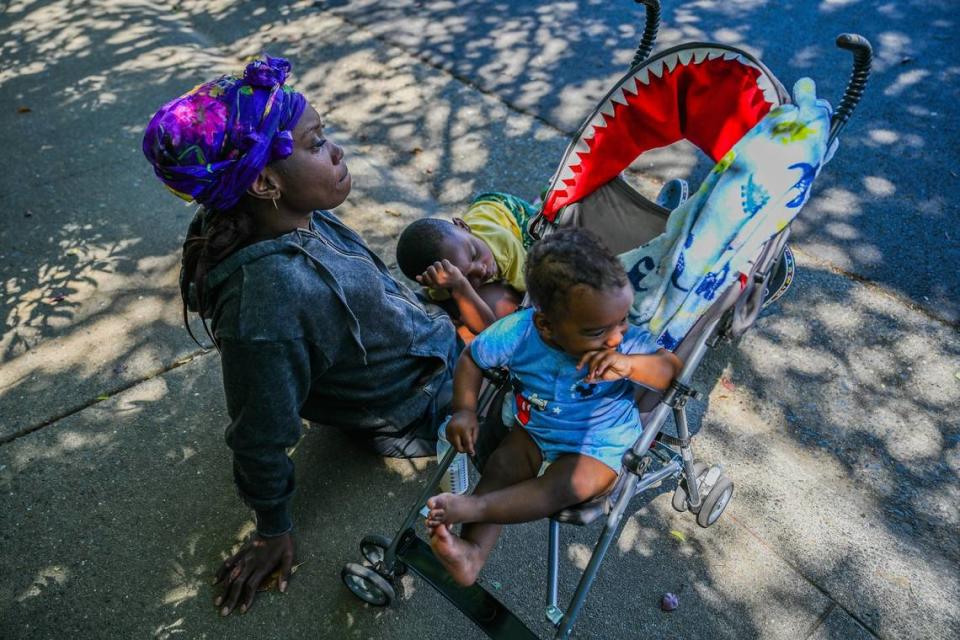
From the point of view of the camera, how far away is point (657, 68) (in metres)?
2.52

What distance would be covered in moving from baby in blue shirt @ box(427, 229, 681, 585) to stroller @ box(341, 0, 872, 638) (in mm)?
80

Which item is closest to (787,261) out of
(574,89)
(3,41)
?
Answer: (574,89)

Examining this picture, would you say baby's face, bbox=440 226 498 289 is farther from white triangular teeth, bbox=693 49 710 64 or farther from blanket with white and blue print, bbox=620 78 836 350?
white triangular teeth, bbox=693 49 710 64

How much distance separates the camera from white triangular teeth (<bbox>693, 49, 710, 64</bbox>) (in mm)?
2393

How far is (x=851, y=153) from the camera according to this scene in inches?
181

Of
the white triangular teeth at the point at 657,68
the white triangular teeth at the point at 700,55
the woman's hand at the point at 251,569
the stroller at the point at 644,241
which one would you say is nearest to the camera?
the stroller at the point at 644,241

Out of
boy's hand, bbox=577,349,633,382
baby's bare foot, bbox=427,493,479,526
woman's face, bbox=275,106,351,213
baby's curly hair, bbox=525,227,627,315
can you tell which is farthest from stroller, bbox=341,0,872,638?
woman's face, bbox=275,106,351,213

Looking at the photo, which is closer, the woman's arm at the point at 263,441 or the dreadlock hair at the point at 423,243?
the woman's arm at the point at 263,441

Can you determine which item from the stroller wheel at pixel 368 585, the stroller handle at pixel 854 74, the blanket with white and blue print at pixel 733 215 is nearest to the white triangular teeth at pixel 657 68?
the blanket with white and blue print at pixel 733 215

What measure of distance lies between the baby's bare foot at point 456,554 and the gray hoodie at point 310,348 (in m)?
0.56

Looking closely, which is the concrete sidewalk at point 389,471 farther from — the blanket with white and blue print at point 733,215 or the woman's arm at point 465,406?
the blanket with white and blue print at point 733,215

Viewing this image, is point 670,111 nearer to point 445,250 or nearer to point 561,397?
point 445,250

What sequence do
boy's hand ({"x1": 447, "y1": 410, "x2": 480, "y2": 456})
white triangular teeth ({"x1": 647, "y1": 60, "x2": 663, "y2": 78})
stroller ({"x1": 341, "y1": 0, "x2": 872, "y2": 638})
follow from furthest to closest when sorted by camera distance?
white triangular teeth ({"x1": 647, "y1": 60, "x2": 663, "y2": 78}), boy's hand ({"x1": 447, "y1": 410, "x2": 480, "y2": 456}), stroller ({"x1": 341, "y1": 0, "x2": 872, "y2": 638})

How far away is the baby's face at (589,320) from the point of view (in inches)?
78.1
